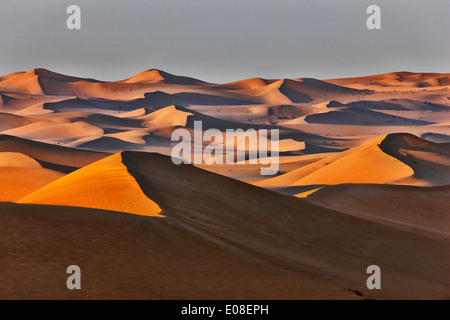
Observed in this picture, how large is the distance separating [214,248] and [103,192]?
5.32 meters

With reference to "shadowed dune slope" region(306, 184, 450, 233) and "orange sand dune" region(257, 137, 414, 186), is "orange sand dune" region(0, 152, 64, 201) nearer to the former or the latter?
"orange sand dune" region(257, 137, 414, 186)

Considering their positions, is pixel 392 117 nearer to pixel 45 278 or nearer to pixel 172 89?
pixel 172 89

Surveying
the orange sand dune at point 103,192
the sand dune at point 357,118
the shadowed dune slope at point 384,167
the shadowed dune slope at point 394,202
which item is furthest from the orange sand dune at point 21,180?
the sand dune at point 357,118

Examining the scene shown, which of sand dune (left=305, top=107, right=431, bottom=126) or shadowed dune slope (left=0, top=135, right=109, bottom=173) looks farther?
sand dune (left=305, top=107, right=431, bottom=126)

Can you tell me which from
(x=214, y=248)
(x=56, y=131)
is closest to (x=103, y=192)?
(x=214, y=248)

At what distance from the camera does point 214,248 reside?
547 inches

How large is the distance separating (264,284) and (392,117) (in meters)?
116

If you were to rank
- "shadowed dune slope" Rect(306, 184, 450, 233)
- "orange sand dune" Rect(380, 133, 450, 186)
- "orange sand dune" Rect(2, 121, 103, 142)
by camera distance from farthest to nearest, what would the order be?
1. "orange sand dune" Rect(2, 121, 103, 142)
2. "orange sand dune" Rect(380, 133, 450, 186)
3. "shadowed dune slope" Rect(306, 184, 450, 233)

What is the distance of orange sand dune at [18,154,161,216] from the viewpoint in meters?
16.6

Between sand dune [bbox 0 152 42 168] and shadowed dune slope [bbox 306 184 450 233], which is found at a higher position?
sand dune [bbox 0 152 42 168]

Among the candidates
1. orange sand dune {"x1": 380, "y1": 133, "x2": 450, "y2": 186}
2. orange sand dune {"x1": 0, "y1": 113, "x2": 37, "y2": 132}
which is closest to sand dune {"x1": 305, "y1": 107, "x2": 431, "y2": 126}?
orange sand dune {"x1": 0, "y1": 113, "x2": 37, "y2": 132}

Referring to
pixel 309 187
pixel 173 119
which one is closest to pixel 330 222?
pixel 309 187

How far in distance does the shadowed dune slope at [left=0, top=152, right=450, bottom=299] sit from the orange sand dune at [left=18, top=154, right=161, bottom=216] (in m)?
0.42

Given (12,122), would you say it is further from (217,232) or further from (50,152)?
(217,232)
